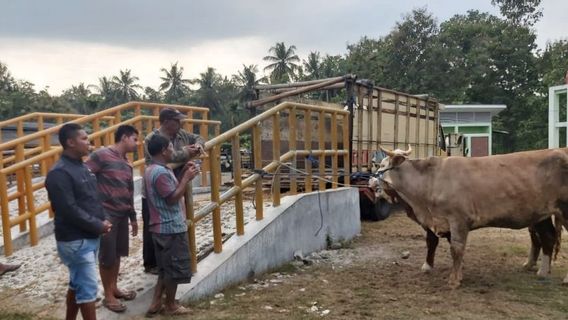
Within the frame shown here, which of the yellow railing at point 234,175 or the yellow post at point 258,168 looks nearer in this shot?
the yellow railing at point 234,175

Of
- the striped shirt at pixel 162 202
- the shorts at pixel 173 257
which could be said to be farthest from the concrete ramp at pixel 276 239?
the striped shirt at pixel 162 202

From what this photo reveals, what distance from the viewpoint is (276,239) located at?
6328 millimetres

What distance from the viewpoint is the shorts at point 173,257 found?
443cm

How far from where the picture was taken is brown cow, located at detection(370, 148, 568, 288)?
5777 millimetres

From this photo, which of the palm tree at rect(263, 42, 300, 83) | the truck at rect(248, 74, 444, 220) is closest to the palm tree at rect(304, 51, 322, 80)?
the palm tree at rect(263, 42, 300, 83)

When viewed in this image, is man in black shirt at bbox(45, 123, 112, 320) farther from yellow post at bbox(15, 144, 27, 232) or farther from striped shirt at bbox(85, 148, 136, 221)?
yellow post at bbox(15, 144, 27, 232)

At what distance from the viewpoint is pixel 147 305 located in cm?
466

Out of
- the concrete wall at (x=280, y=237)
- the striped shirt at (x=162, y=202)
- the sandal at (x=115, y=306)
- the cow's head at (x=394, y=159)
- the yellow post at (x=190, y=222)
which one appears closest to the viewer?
the striped shirt at (x=162, y=202)

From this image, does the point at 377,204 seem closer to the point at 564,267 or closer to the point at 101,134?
the point at 564,267

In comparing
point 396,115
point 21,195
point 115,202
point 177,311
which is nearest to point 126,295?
point 177,311

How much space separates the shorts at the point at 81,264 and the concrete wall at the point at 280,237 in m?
1.16

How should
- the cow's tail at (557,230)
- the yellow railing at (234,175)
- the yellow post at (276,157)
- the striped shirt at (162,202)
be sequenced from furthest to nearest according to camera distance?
the yellow post at (276,157), the cow's tail at (557,230), the yellow railing at (234,175), the striped shirt at (162,202)

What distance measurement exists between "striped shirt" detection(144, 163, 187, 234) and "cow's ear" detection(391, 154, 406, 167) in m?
2.75

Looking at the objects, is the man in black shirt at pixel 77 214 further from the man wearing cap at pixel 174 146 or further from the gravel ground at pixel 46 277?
the gravel ground at pixel 46 277
